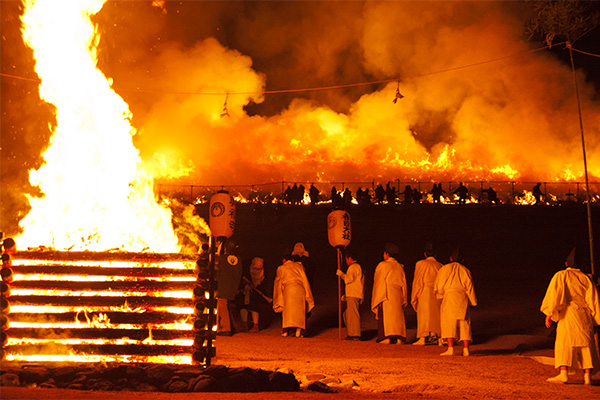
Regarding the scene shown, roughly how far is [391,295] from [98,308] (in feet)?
21.6

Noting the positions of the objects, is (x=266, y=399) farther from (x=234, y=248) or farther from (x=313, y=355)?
(x=234, y=248)

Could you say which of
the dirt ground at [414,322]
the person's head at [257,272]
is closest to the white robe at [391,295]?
the dirt ground at [414,322]

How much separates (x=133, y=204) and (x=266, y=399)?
431cm

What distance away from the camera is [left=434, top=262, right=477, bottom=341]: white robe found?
10.9 metres

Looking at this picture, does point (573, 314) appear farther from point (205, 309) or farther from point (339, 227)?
point (339, 227)

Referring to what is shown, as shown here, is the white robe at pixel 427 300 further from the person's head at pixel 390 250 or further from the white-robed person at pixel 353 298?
the white-robed person at pixel 353 298

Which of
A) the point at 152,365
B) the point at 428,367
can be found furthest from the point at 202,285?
the point at 428,367

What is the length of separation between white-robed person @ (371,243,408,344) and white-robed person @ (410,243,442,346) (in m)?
0.29

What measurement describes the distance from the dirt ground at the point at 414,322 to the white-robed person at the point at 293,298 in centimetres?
59

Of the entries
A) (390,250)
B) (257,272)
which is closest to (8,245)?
(257,272)

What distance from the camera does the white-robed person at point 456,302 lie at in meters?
10.9

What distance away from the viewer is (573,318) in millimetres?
8539

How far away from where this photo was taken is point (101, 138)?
10008mm

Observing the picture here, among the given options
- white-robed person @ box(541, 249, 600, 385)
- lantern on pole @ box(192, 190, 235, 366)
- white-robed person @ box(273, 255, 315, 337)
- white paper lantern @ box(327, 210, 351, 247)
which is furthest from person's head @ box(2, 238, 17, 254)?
white paper lantern @ box(327, 210, 351, 247)
